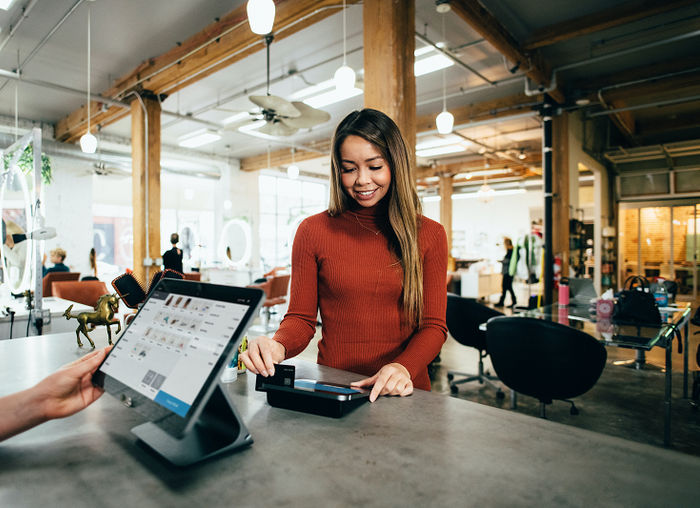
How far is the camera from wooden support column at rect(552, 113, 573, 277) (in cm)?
699

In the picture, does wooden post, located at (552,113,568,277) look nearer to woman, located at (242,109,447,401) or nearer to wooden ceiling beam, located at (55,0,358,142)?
wooden ceiling beam, located at (55,0,358,142)

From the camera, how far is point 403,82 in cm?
333

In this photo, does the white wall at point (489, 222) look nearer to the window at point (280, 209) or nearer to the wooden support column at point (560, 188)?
the window at point (280, 209)

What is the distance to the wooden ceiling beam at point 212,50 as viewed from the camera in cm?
434

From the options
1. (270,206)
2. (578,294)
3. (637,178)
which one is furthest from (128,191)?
(637,178)

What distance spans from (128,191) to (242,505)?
1455cm

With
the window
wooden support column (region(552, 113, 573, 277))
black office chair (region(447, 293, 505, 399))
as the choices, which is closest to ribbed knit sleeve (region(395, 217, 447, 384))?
black office chair (region(447, 293, 505, 399))

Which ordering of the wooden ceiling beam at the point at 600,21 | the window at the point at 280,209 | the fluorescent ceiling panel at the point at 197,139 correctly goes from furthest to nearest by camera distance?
the window at the point at 280,209, the fluorescent ceiling panel at the point at 197,139, the wooden ceiling beam at the point at 600,21

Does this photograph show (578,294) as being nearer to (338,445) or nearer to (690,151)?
(338,445)

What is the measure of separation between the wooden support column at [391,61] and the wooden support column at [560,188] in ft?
14.8

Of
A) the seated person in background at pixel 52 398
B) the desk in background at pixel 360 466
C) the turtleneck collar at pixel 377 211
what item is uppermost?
the turtleneck collar at pixel 377 211

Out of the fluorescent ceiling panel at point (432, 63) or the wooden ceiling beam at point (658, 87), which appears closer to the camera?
the fluorescent ceiling panel at point (432, 63)

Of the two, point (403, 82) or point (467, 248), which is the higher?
point (403, 82)

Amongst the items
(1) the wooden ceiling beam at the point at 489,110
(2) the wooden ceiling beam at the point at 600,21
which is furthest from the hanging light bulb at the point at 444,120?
(1) the wooden ceiling beam at the point at 489,110
